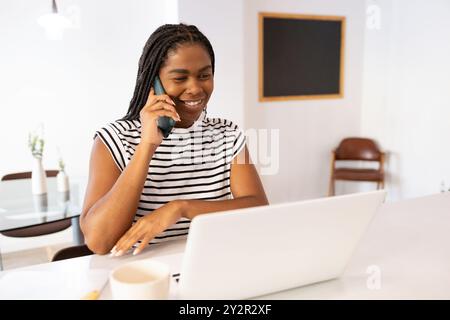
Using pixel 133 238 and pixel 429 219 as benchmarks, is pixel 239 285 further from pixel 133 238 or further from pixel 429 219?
pixel 429 219

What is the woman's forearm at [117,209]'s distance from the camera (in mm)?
1167

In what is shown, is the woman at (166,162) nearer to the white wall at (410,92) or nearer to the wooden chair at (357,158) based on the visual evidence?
the wooden chair at (357,158)

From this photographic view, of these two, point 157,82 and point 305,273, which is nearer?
point 305,273

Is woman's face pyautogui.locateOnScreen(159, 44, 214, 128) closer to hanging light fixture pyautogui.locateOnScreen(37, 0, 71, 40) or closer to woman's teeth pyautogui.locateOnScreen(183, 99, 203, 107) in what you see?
woman's teeth pyautogui.locateOnScreen(183, 99, 203, 107)

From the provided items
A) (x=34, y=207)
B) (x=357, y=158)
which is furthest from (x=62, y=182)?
(x=357, y=158)

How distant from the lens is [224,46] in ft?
12.5

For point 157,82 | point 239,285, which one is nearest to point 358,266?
point 239,285

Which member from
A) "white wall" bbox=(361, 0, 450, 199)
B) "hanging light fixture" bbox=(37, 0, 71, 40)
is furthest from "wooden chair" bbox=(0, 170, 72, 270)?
"white wall" bbox=(361, 0, 450, 199)

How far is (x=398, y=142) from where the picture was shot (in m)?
4.52

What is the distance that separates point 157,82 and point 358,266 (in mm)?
788

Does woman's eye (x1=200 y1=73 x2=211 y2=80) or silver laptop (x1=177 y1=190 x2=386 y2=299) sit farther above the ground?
woman's eye (x1=200 y1=73 x2=211 y2=80)

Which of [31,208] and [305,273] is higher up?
[305,273]

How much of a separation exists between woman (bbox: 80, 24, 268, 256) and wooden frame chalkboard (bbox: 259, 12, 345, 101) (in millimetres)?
2721

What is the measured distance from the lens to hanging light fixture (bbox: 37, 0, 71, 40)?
3.11 metres
